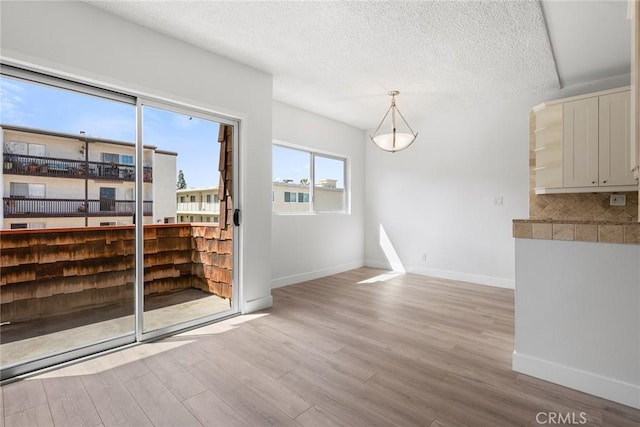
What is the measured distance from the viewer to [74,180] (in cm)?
248

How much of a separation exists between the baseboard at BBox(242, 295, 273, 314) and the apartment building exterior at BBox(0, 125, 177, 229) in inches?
51.4

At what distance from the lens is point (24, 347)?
234 cm

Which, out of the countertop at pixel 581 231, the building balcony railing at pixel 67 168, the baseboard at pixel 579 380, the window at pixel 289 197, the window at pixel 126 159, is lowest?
the baseboard at pixel 579 380

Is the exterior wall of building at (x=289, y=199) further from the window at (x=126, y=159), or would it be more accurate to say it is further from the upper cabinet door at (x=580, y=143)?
the upper cabinet door at (x=580, y=143)

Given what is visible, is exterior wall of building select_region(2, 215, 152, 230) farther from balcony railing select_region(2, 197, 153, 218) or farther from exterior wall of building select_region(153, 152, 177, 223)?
exterior wall of building select_region(153, 152, 177, 223)

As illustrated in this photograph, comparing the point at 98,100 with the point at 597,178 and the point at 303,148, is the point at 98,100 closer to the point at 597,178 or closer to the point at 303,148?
the point at 303,148

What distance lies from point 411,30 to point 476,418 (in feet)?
9.57

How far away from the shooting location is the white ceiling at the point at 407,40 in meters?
2.41

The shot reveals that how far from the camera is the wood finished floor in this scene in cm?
175

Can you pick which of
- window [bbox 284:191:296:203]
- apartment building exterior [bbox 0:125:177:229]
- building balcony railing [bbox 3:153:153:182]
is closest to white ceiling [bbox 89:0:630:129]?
apartment building exterior [bbox 0:125:177:229]

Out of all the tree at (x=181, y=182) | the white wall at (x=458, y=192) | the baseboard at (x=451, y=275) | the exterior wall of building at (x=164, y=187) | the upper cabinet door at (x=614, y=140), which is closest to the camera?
the exterior wall of building at (x=164, y=187)

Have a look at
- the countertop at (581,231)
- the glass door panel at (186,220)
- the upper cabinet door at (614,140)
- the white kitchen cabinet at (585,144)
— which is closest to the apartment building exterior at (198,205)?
the glass door panel at (186,220)

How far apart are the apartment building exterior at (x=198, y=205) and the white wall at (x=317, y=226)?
4.19 feet

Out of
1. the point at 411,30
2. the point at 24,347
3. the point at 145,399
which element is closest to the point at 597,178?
the point at 411,30
